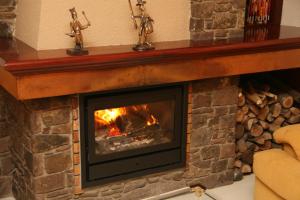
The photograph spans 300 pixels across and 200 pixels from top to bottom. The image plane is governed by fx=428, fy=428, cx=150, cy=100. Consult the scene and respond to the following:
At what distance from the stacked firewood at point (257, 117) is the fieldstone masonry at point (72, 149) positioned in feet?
0.56

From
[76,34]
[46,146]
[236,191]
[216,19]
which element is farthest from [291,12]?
[46,146]

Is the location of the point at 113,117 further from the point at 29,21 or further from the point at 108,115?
the point at 29,21

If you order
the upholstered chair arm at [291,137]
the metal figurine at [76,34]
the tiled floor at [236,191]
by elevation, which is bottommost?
the tiled floor at [236,191]

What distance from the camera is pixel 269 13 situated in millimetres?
3941

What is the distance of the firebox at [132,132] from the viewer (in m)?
2.72

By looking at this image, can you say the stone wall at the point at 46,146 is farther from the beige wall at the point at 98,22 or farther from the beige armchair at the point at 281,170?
the beige armchair at the point at 281,170

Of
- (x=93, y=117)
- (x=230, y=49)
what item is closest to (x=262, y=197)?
(x=230, y=49)

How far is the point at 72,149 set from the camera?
106 inches

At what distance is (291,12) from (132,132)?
2.02m

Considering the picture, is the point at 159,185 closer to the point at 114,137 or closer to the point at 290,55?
the point at 114,137

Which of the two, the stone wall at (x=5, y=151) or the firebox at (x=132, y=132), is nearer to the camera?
the firebox at (x=132, y=132)

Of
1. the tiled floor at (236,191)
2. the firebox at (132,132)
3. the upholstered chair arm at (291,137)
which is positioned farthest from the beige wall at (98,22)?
the tiled floor at (236,191)

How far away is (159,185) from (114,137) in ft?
1.61

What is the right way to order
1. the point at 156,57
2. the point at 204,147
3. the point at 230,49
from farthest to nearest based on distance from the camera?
the point at 204,147, the point at 230,49, the point at 156,57
